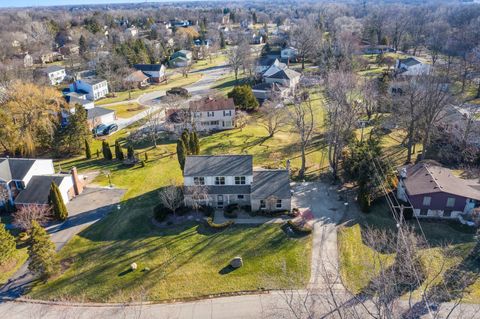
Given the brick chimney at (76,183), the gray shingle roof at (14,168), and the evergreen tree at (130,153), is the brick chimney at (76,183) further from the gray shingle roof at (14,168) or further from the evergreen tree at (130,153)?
the evergreen tree at (130,153)

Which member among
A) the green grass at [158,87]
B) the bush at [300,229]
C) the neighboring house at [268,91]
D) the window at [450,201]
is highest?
the neighboring house at [268,91]

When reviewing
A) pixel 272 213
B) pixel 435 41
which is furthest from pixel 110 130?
pixel 435 41

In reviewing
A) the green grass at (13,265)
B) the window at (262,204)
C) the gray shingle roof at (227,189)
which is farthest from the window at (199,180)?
the green grass at (13,265)

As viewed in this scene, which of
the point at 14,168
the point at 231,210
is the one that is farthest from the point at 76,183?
the point at 231,210

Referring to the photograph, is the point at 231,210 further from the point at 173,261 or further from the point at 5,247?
the point at 5,247

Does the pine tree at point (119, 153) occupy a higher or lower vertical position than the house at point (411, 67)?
lower

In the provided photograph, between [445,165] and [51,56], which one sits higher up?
[51,56]

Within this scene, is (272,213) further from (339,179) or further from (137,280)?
(137,280)
